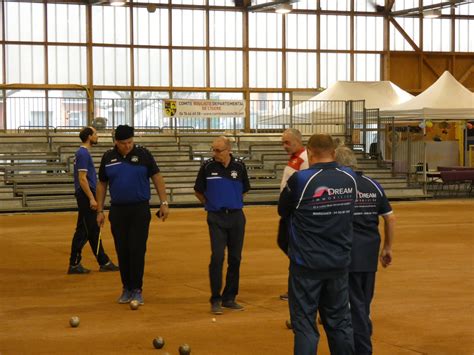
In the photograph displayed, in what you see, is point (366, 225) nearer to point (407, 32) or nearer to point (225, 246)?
point (225, 246)

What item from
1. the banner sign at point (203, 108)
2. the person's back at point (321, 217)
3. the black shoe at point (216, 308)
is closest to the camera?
the person's back at point (321, 217)

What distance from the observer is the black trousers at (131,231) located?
1052cm

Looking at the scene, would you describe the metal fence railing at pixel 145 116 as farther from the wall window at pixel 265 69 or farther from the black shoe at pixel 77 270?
the black shoe at pixel 77 270

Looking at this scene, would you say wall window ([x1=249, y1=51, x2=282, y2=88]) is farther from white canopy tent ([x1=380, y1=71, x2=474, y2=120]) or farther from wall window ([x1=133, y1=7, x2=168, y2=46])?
white canopy tent ([x1=380, y1=71, x2=474, y2=120])

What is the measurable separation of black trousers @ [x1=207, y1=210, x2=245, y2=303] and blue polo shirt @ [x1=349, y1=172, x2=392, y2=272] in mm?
3087

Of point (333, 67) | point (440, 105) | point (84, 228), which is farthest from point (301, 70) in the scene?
point (84, 228)

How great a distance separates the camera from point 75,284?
12359 millimetres

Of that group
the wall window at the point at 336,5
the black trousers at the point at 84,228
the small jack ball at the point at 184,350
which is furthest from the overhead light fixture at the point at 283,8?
the small jack ball at the point at 184,350

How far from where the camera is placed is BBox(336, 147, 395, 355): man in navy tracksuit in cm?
724

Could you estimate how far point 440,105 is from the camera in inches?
1271

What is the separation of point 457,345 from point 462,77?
3940cm

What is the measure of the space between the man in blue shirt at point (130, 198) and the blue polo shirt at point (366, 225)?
3.77m

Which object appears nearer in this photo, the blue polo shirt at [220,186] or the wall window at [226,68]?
the blue polo shirt at [220,186]

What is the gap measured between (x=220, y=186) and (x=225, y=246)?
0.66 meters
